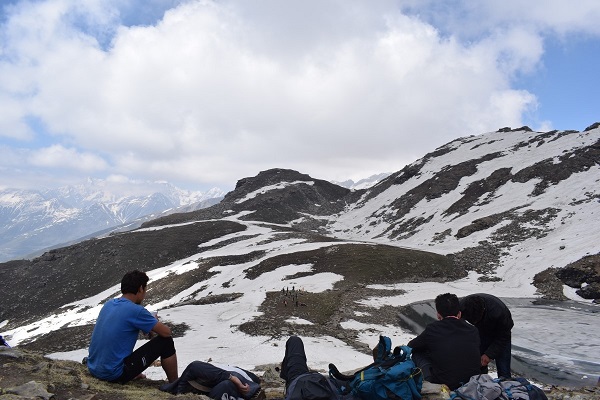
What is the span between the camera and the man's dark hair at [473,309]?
29.5 feet

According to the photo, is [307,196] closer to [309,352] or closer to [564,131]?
[564,131]

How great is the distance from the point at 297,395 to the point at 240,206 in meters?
113

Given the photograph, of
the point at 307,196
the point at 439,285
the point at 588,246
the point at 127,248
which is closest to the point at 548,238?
Answer: the point at 588,246

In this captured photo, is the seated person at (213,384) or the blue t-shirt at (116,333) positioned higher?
the blue t-shirt at (116,333)

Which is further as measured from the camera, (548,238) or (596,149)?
(596,149)

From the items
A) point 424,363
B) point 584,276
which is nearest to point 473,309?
point 424,363

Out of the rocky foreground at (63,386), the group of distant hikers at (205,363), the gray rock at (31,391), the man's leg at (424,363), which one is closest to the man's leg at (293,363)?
the group of distant hikers at (205,363)

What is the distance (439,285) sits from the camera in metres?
39.0

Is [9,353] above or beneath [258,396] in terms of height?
above

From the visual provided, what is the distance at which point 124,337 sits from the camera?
24.7ft

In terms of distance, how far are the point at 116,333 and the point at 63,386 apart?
3.96 feet

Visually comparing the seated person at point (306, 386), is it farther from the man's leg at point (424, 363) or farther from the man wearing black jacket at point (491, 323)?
the man wearing black jacket at point (491, 323)

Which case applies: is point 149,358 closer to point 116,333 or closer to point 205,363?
point 116,333

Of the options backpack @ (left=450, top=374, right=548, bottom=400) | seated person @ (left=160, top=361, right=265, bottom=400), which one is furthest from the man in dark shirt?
seated person @ (left=160, top=361, right=265, bottom=400)
